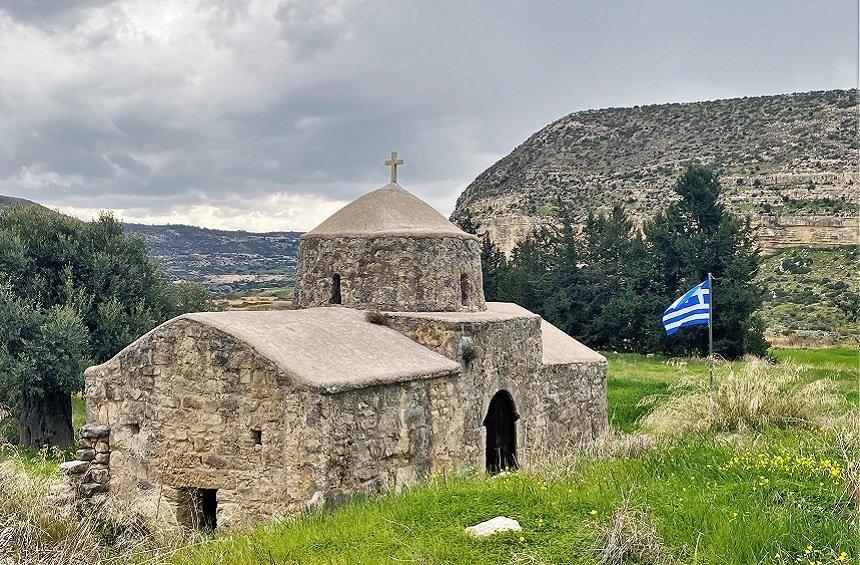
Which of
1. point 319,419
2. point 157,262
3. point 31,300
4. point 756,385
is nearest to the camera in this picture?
point 319,419

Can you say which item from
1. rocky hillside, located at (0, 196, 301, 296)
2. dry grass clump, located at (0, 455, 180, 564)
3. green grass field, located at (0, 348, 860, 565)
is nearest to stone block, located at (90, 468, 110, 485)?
dry grass clump, located at (0, 455, 180, 564)

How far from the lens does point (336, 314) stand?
12.4m

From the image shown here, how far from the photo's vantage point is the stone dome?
13812 millimetres

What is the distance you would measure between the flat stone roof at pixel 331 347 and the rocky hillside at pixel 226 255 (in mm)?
44223

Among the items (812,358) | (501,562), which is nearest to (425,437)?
(501,562)

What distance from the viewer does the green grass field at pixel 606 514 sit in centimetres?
543

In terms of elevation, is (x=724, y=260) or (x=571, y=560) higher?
(x=724, y=260)

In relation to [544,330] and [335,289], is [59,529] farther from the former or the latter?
[544,330]

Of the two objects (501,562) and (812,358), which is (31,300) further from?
(812,358)

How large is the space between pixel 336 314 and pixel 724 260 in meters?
25.5

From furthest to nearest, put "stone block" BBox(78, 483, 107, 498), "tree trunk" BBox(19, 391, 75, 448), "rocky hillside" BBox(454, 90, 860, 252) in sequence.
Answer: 1. "rocky hillside" BBox(454, 90, 860, 252)
2. "tree trunk" BBox(19, 391, 75, 448)
3. "stone block" BBox(78, 483, 107, 498)

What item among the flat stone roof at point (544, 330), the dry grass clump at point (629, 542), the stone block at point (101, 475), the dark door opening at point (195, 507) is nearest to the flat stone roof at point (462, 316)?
the flat stone roof at point (544, 330)

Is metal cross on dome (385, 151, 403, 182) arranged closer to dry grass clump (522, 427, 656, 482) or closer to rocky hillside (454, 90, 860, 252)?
Answer: dry grass clump (522, 427, 656, 482)

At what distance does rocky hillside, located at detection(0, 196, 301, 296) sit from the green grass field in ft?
161
